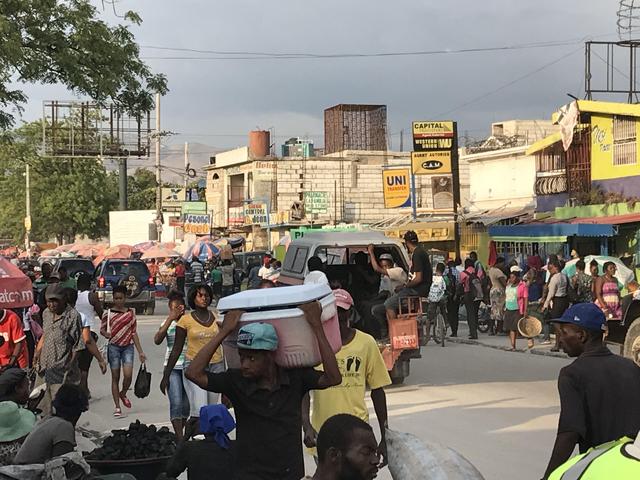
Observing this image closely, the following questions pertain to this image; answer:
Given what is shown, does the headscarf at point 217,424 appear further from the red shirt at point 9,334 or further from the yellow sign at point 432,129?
the yellow sign at point 432,129

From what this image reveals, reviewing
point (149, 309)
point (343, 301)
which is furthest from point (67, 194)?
point (343, 301)

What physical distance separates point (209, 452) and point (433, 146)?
2883 cm

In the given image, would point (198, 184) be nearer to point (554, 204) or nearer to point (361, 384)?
point (554, 204)

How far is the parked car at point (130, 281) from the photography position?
3125 cm

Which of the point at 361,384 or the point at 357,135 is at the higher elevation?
the point at 357,135

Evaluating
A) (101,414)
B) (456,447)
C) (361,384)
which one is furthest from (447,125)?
(361,384)

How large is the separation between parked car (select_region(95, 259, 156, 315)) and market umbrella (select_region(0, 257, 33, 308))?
57.9 feet

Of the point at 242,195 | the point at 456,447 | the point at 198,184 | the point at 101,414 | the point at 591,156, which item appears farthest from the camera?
the point at 198,184

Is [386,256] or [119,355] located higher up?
[386,256]

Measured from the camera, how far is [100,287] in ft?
102

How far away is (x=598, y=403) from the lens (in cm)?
555

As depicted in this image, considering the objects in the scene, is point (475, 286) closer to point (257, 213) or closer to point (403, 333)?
point (403, 333)

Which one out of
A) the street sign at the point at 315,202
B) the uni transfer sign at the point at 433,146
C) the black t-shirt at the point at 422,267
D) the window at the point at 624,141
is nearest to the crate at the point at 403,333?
the black t-shirt at the point at 422,267

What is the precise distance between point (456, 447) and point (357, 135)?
59.3 metres
